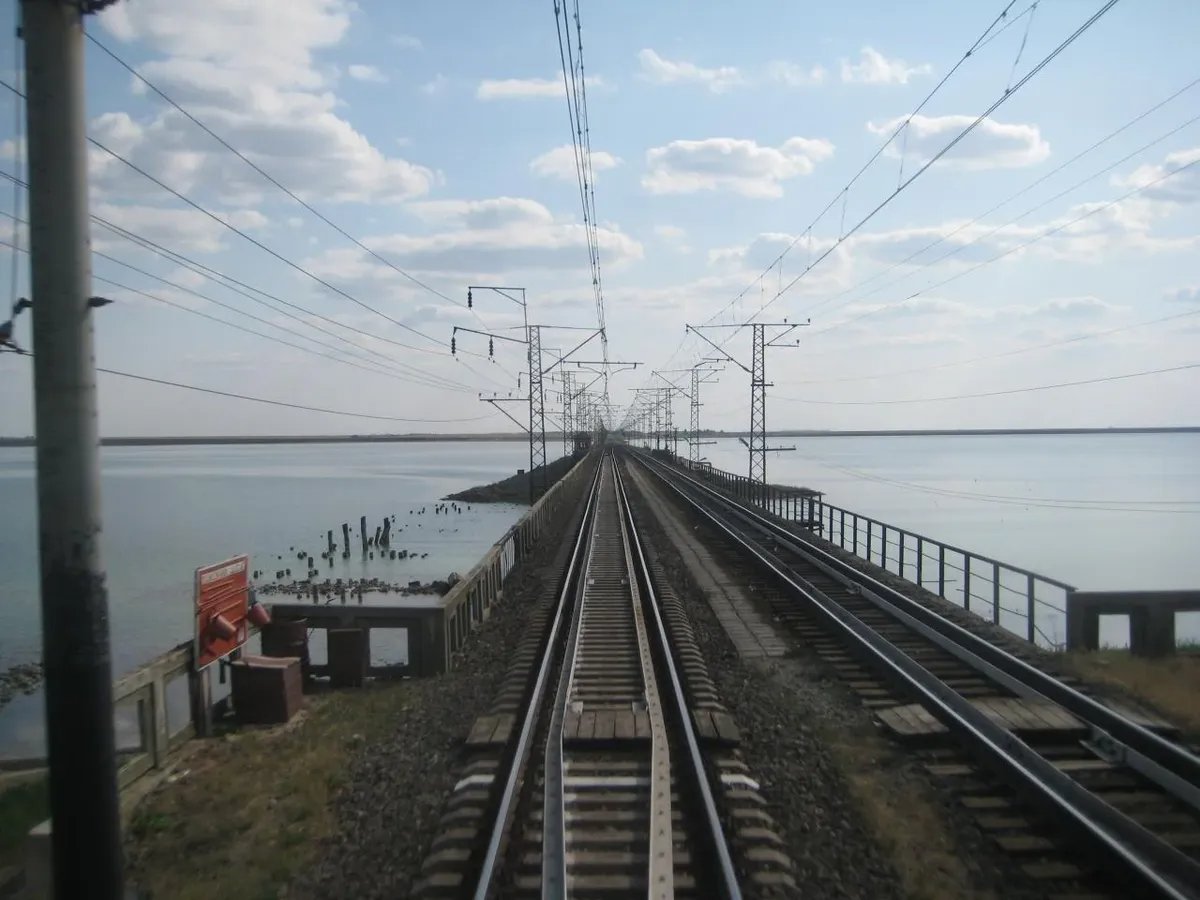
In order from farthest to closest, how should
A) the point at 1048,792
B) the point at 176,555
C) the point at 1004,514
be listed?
1. the point at 1004,514
2. the point at 176,555
3. the point at 1048,792

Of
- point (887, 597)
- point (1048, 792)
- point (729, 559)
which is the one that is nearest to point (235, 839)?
point (1048, 792)

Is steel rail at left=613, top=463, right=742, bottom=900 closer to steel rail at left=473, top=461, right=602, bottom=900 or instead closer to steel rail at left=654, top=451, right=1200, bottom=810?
steel rail at left=473, top=461, right=602, bottom=900

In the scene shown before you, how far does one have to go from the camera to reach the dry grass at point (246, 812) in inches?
237

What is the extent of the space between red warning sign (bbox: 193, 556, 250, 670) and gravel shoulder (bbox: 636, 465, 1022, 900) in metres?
5.31

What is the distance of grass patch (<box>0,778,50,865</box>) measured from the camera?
794 cm

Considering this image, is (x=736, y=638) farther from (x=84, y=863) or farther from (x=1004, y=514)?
(x=1004, y=514)

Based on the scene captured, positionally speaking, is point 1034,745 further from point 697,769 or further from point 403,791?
point 403,791

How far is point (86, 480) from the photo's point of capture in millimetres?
3723

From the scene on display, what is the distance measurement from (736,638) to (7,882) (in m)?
9.44

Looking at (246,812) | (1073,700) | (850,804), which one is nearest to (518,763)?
(246,812)

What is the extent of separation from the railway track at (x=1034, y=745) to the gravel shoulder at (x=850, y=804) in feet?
0.95

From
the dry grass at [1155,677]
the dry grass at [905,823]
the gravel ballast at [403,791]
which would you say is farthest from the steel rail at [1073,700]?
the gravel ballast at [403,791]

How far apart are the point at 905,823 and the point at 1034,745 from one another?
2.22 metres

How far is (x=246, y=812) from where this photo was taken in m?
7.09
